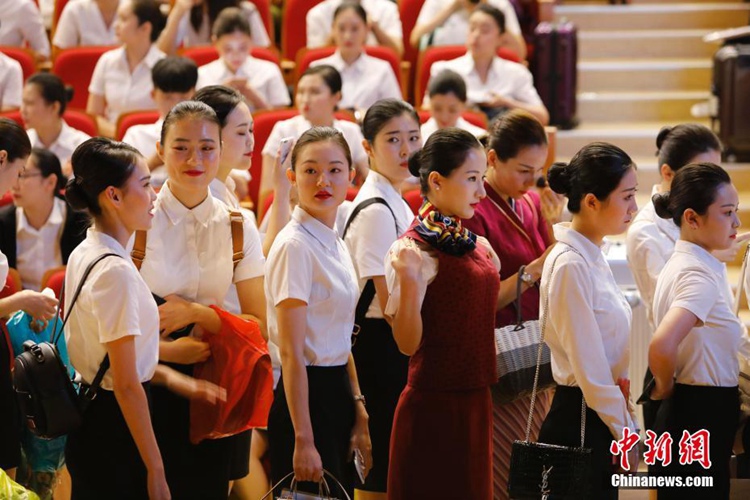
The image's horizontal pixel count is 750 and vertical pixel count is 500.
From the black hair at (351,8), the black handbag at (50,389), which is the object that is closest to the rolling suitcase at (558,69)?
the black hair at (351,8)

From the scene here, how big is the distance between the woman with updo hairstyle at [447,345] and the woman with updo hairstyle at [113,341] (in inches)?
21.6

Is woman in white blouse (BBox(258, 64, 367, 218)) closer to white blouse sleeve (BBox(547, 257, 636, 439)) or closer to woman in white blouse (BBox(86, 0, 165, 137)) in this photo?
woman in white blouse (BBox(86, 0, 165, 137))

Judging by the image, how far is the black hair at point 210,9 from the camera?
6.10m

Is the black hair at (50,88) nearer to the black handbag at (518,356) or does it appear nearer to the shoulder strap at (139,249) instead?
the shoulder strap at (139,249)

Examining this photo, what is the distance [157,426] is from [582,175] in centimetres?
115

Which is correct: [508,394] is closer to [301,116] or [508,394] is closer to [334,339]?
[334,339]

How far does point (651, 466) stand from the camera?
9.16 feet

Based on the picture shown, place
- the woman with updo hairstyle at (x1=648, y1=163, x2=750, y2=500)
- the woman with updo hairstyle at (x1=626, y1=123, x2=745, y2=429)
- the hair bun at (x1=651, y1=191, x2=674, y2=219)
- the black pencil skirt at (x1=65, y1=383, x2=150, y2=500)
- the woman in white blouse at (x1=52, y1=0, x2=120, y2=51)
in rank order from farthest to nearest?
the woman in white blouse at (x1=52, y1=0, x2=120, y2=51), the woman with updo hairstyle at (x1=626, y1=123, x2=745, y2=429), the hair bun at (x1=651, y1=191, x2=674, y2=219), the woman with updo hairstyle at (x1=648, y1=163, x2=750, y2=500), the black pencil skirt at (x1=65, y1=383, x2=150, y2=500)

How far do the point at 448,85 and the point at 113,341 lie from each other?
2800mm

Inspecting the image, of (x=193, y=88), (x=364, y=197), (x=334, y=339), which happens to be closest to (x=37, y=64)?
(x=193, y=88)

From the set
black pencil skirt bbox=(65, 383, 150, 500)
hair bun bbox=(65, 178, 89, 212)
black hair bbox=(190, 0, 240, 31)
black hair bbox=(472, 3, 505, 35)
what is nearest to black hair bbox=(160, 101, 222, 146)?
hair bun bbox=(65, 178, 89, 212)

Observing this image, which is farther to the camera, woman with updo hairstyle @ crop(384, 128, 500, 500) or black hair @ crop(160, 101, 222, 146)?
black hair @ crop(160, 101, 222, 146)

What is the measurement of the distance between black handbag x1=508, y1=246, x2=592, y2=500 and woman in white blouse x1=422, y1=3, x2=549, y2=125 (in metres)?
3.28

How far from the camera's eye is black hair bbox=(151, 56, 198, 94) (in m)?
4.68
